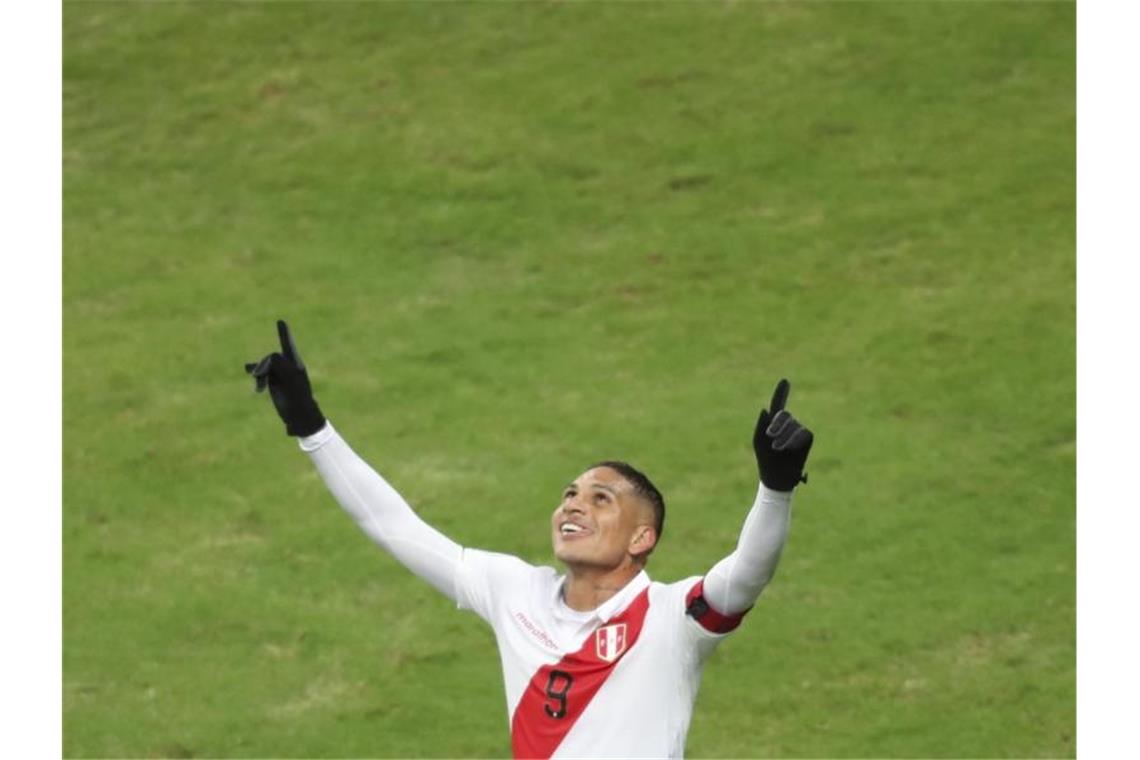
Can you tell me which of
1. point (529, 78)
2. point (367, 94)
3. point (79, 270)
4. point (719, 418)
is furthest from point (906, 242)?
point (79, 270)

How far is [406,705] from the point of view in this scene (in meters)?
10.2

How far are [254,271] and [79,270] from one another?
1417 millimetres

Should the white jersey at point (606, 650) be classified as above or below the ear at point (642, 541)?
below

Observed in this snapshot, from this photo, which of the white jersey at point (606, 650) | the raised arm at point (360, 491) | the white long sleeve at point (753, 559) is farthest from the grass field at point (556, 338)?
the white long sleeve at point (753, 559)

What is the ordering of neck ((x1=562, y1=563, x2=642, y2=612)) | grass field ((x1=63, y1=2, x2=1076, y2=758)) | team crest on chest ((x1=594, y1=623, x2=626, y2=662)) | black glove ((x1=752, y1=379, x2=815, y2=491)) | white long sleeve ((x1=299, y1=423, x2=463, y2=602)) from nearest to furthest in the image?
black glove ((x1=752, y1=379, x2=815, y2=491)) → team crest on chest ((x1=594, y1=623, x2=626, y2=662)) → neck ((x1=562, y1=563, x2=642, y2=612)) → white long sleeve ((x1=299, y1=423, x2=463, y2=602)) → grass field ((x1=63, y1=2, x2=1076, y2=758))

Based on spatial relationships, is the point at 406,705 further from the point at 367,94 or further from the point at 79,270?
the point at 367,94

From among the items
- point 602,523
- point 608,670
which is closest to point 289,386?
point 602,523

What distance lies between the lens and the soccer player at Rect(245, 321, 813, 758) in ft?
17.2

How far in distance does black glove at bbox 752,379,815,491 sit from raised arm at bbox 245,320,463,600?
125 cm

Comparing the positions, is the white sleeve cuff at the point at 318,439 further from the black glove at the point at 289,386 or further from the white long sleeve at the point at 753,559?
the white long sleeve at the point at 753,559

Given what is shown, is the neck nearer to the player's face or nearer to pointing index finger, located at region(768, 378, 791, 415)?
the player's face

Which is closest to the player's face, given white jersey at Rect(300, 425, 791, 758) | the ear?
the ear

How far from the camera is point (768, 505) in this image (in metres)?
4.81

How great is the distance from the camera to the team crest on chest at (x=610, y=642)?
5.32m
